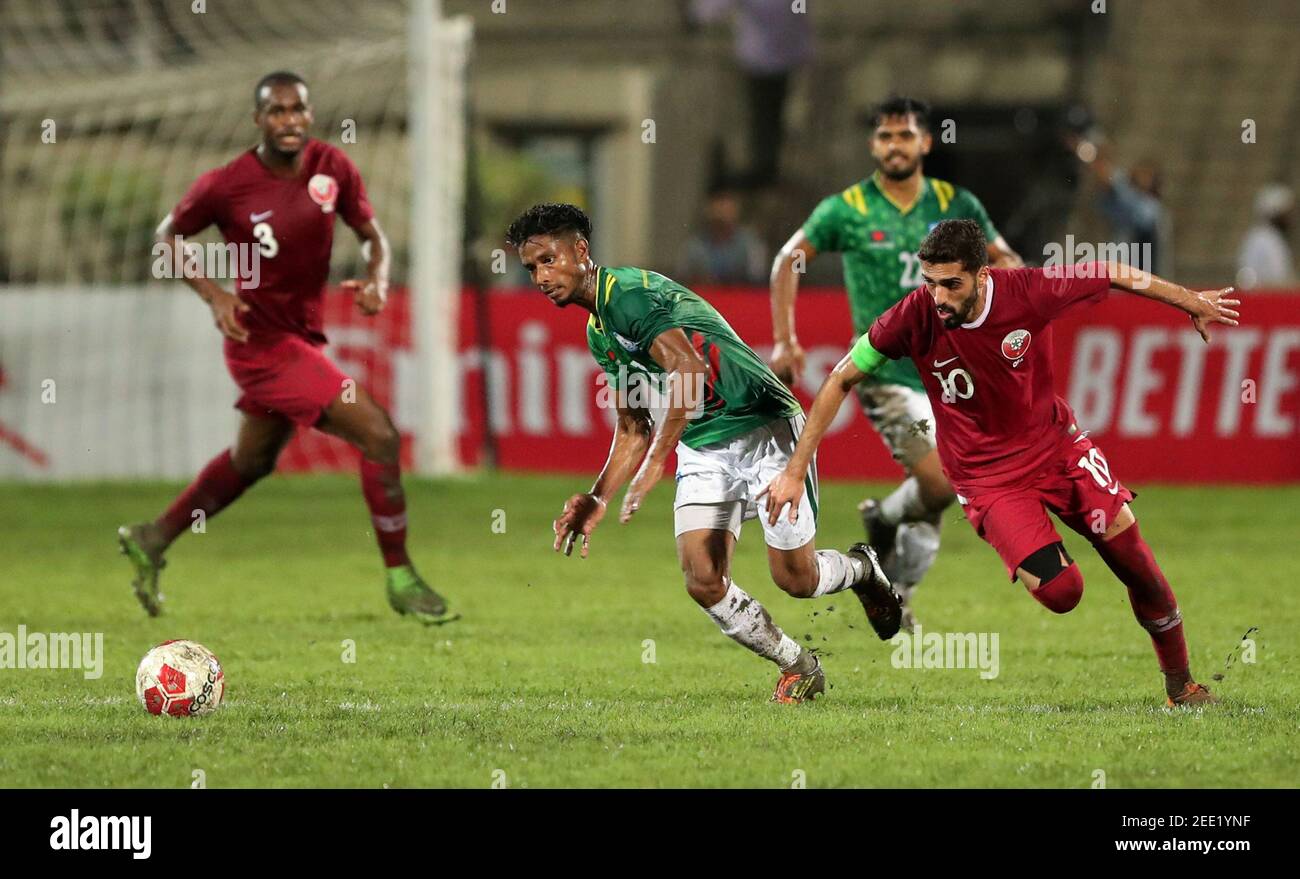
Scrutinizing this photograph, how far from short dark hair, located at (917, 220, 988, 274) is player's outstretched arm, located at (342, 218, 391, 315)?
3.64 meters

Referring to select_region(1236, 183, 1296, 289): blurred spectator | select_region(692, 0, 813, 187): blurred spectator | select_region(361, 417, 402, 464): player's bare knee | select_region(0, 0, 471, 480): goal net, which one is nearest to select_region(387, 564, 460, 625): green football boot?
select_region(361, 417, 402, 464): player's bare knee

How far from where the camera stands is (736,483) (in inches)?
293

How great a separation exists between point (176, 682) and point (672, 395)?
1.99 m

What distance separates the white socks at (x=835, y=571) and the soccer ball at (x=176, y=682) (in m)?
2.18

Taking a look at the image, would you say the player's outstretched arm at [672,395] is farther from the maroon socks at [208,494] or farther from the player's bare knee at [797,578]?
the maroon socks at [208,494]

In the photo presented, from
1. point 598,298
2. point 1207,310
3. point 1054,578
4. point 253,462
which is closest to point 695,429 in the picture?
point 598,298

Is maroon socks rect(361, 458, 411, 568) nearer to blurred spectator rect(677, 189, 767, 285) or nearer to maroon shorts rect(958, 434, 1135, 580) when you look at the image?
maroon shorts rect(958, 434, 1135, 580)

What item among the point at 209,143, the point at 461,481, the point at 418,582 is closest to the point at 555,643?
the point at 418,582

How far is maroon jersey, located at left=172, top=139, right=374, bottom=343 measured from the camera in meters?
9.76

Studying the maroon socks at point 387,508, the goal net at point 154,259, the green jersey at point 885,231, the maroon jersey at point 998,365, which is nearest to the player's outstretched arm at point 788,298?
the green jersey at point 885,231

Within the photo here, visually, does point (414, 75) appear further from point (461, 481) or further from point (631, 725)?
point (631, 725)

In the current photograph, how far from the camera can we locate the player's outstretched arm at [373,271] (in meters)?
9.84

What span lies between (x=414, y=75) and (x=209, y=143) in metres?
1.99

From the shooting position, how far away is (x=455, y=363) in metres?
16.3
